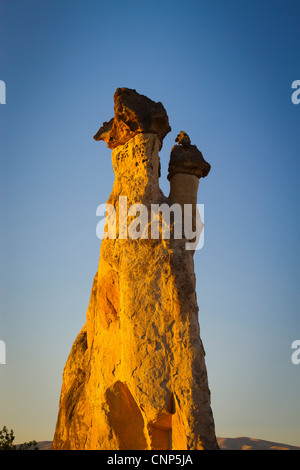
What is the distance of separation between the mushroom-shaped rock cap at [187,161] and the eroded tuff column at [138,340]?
2.56ft

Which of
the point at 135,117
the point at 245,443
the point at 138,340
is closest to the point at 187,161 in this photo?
the point at 135,117

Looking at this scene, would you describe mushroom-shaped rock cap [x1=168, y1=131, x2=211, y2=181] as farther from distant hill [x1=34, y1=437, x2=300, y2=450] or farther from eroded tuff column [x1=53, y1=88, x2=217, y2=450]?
distant hill [x1=34, y1=437, x2=300, y2=450]

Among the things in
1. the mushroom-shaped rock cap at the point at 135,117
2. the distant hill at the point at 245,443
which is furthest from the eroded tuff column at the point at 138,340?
the distant hill at the point at 245,443

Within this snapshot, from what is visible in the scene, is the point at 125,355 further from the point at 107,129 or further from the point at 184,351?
the point at 107,129

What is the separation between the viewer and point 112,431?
12.8 m

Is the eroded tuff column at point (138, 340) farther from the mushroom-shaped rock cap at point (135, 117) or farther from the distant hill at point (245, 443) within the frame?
the distant hill at point (245, 443)

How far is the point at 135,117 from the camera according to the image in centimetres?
1498

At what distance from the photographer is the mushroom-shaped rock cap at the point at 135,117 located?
15.0 metres

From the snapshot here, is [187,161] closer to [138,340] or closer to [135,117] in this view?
[135,117]

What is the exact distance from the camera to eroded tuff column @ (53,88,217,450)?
11.6 metres

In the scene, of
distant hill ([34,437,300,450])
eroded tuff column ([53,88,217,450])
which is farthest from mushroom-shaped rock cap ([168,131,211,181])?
distant hill ([34,437,300,450])

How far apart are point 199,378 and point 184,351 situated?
26.2 inches

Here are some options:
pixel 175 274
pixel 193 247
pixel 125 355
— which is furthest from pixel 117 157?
pixel 125 355

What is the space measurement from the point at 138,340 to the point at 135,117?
6.34 metres
